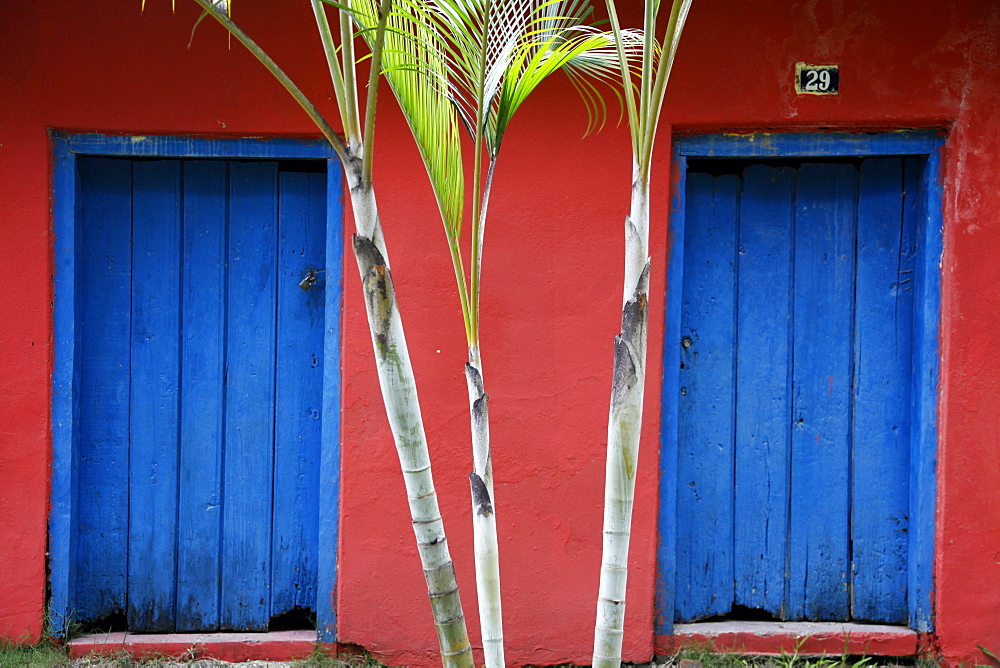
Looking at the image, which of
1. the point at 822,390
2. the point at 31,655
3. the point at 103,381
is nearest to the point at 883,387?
the point at 822,390

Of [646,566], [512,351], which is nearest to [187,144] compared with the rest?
[512,351]

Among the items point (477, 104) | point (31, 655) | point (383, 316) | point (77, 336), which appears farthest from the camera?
point (77, 336)

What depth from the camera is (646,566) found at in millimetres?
2953

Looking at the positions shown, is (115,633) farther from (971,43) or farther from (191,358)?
(971,43)

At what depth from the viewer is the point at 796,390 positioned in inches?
123

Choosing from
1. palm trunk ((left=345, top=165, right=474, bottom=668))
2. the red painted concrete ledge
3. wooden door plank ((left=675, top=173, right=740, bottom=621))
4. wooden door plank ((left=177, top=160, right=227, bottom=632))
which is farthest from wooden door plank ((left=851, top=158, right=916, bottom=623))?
wooden door plank ((left=177, top=160, right=227, bottom=632))

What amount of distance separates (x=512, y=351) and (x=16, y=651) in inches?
79.5

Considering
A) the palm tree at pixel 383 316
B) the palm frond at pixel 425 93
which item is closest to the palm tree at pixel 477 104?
the palm frond at pixel 425 93

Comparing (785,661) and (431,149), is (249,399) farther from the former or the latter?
(785,661)

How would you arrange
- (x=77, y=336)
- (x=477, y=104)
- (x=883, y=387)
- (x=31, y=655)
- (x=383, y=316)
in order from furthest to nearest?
1. (x=883, y=387)
2. (x=77, y=336)
3. (x=31, y=655)
4. (x=477, y=104)
5. (x=383, y=316)

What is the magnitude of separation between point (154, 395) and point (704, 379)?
207 centimetres

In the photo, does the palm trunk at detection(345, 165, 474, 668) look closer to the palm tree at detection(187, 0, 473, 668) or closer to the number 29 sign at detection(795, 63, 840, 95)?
the palm tree at detection(187, 0, 473, 668)

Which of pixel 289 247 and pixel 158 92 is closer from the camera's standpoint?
pixel 158 92

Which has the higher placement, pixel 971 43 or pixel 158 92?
pixel 971 43
